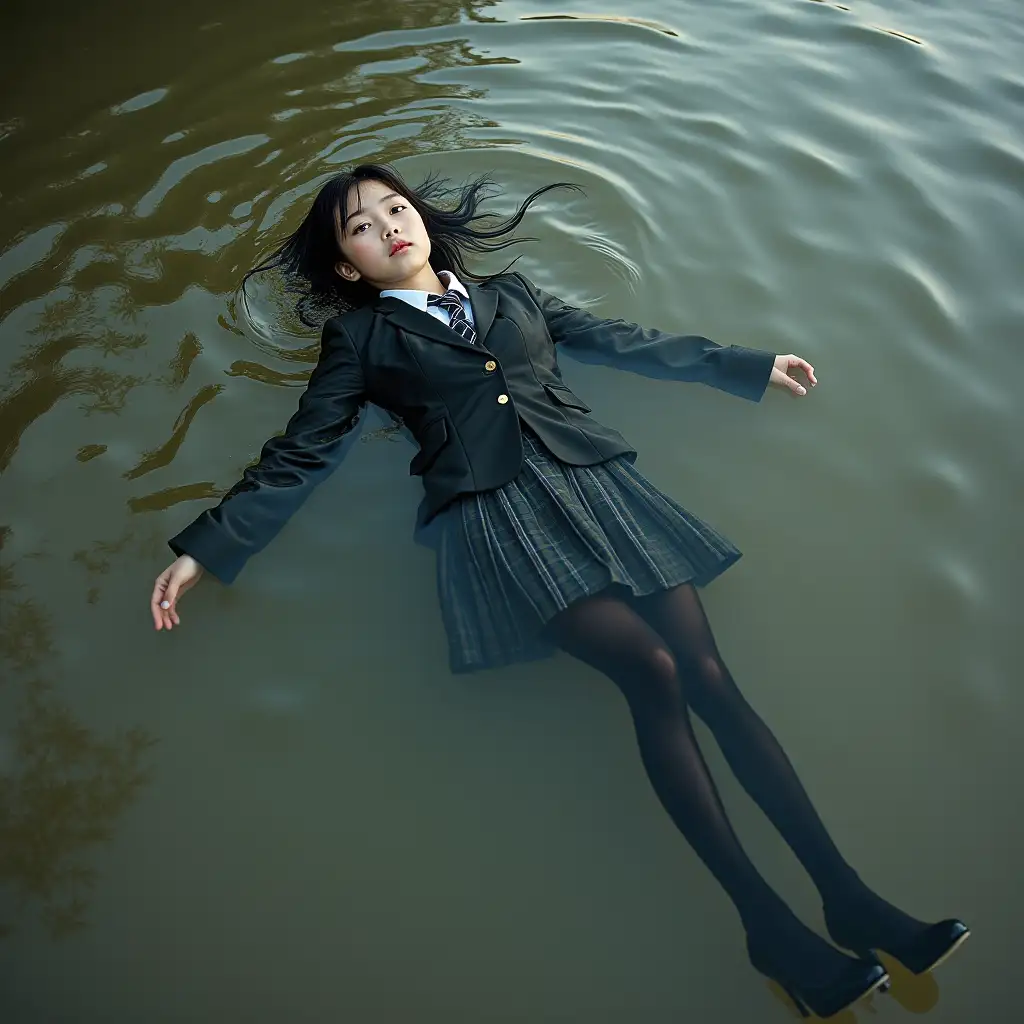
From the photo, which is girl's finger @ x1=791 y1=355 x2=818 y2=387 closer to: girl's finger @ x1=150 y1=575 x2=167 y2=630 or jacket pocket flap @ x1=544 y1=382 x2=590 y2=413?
jacket pocket flap @ x1=544 y1=382 x2=590 y2=413

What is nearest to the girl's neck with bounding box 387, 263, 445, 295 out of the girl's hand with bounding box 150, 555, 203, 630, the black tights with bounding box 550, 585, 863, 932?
the girl's hand with bounding box 150, 555, 203, 630

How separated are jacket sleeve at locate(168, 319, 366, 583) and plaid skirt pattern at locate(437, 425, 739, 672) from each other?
44cm

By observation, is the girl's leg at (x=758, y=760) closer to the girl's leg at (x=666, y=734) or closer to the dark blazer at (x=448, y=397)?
the girl's leg at (x=666, y=734)

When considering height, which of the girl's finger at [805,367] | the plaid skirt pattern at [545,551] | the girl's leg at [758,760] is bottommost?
the girl's leg at [758,760]

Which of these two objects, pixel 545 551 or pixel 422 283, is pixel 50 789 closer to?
pixel 545 551

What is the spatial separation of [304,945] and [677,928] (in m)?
0.86

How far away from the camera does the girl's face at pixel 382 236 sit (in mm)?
3029

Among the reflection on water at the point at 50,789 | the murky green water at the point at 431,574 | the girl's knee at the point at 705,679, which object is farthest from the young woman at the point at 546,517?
the reflection on water at the point at 50,789

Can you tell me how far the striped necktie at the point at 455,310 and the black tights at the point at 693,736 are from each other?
914 mm

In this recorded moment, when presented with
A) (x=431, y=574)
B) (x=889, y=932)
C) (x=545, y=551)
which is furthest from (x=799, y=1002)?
(x=431, y=574)

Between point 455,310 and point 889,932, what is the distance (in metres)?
1.99

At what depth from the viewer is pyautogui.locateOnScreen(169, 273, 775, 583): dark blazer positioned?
2711 mm

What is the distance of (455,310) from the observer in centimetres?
295

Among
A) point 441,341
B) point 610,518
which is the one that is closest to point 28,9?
point 441,341
